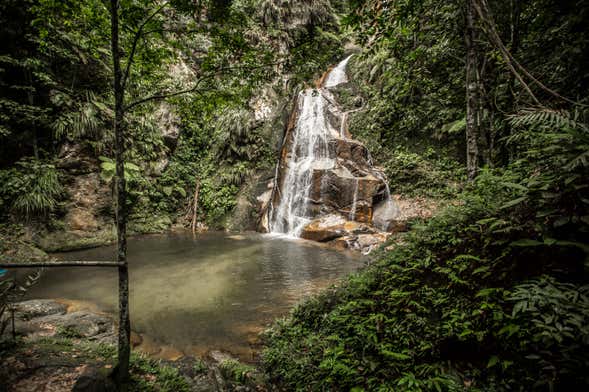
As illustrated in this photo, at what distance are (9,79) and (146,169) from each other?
226 inches

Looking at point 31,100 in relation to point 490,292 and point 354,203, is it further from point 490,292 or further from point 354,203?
point 490,292

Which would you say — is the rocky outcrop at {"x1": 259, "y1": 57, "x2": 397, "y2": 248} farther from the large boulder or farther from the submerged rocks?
the submerged rocks

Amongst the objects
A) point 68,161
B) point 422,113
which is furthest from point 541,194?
point 68,161

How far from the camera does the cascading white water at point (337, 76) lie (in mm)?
17141

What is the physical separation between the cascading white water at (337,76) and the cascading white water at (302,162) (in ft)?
7.23

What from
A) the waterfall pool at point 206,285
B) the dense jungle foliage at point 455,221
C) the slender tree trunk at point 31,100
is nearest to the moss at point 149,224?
the waterfall pool at point 206,285

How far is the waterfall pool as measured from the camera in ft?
14.4

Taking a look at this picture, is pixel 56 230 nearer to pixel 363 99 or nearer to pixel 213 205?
pixel 213 205

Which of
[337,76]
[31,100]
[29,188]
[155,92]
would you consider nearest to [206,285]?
[155,92]

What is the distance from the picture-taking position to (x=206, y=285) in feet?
20.9

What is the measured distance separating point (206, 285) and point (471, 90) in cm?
704

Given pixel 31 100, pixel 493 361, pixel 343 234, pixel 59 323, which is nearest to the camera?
pixel 493 361

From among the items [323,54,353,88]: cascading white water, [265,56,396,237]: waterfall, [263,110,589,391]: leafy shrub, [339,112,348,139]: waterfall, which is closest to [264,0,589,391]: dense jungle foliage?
[263,110,589,391]: leafy shrub

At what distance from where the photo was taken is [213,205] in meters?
14.3
